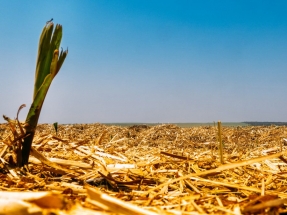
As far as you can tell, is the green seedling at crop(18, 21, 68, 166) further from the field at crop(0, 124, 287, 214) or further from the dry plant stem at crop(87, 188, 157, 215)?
the dry plant stem at crop(87, 188, 157, 215)

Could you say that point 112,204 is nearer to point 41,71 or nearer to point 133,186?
point 133,186

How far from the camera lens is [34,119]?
7.16ft

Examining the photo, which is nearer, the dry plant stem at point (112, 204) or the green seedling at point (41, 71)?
the dry plant stem at point (112, 204)

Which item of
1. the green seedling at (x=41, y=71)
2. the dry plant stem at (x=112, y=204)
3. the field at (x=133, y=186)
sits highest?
the green seedling at (x=41, y=71)

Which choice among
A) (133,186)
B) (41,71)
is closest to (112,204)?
(133,186)

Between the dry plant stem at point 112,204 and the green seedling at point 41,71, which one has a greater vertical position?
the green seedling at point 41,71

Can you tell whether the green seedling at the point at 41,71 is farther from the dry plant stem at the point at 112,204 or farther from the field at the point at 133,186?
the dry plant stem at the point at 112,204

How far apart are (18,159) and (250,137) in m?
6.61

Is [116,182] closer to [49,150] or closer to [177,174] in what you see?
[177,174]

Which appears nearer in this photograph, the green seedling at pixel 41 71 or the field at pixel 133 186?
the field at pixel 133 186

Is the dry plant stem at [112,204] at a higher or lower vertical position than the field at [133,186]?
higher

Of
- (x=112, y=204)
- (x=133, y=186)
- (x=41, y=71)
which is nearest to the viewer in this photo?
(x=112, y=204)

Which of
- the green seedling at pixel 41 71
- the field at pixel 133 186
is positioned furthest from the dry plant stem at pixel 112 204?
the green seedling at pixel 41 71

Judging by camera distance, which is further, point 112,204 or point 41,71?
point 41,71
